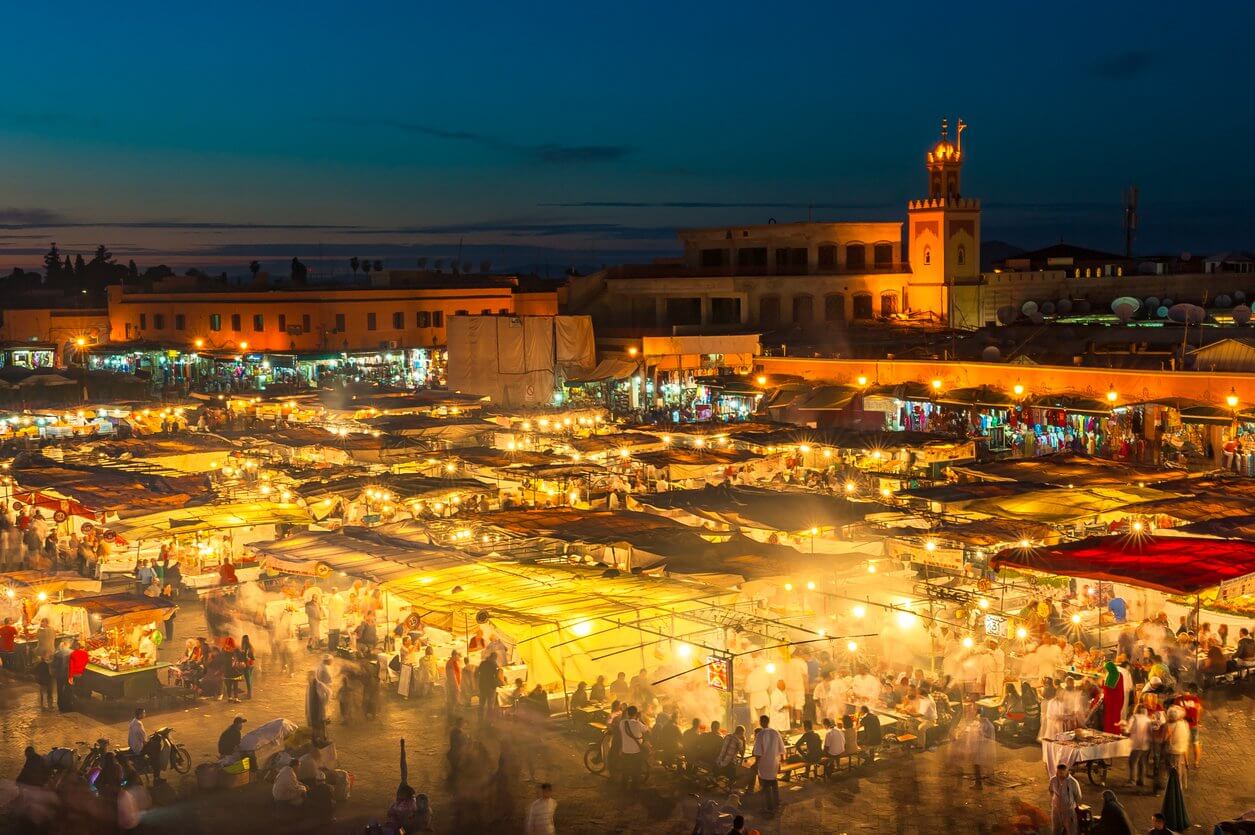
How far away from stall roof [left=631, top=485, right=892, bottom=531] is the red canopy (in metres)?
3.27

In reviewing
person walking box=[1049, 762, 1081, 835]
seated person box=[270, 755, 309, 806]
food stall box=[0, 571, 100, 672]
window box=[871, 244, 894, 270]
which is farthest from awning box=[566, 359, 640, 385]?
person walking box=[1049, 762, 1081, 835]

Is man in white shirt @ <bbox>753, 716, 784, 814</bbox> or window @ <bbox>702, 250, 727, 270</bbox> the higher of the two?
window @ <bbox>702, 250, 727, 270</bbox>

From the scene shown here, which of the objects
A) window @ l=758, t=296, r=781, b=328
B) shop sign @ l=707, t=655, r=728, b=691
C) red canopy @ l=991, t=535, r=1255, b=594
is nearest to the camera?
shop sign @ l=707, t=655, r=728, b=691

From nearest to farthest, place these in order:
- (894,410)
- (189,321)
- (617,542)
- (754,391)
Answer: (617,542) → (894,410) → (754,391) → (189,321)

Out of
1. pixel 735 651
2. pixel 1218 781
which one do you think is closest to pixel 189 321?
pixel 735 651

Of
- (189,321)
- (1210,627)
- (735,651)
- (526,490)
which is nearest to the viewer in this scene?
(735,651)

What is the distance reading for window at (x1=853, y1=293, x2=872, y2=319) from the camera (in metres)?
50.3

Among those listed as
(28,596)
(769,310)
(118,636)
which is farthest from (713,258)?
(118,636)

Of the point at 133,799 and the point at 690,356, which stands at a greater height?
the point at 690,356

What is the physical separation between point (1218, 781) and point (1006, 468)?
890 cm

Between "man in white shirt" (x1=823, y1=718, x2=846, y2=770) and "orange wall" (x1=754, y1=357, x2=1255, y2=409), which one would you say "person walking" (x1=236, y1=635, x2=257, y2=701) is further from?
"orange wall" (x1=754, y1=357, x2=1255, y2=409)

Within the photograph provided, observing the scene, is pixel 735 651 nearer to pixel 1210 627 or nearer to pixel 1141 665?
pixel 1141 665

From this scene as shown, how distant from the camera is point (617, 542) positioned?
55.7 ft

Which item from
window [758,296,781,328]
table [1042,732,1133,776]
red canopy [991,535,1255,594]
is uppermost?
window [758,296,781,328]
